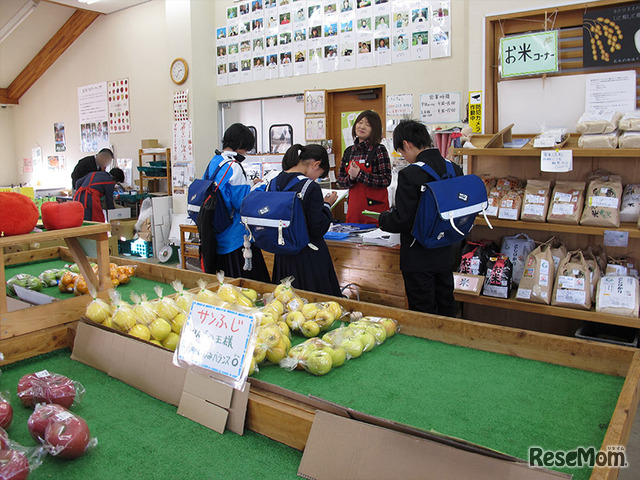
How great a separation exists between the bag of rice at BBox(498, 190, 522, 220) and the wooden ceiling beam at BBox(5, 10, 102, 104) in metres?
7.53

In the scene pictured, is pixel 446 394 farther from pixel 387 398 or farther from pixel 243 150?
pixel 243 150

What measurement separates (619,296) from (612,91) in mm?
1373

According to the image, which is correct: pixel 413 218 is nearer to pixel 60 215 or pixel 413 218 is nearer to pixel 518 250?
pixel 518 250

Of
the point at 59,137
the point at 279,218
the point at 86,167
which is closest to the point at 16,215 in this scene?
the point at 279,218

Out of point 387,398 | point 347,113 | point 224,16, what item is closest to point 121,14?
point 224,16

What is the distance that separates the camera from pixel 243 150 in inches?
132

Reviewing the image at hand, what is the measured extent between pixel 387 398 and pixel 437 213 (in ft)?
4.75

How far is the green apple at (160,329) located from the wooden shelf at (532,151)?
8.04 ft

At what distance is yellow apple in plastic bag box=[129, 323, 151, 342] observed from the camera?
157 cm

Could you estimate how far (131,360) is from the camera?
148cm

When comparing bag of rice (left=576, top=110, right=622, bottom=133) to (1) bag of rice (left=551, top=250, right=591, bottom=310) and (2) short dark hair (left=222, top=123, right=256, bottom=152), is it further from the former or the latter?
(2) short dark hair (left=222, top=123, right=256, bottom=152)

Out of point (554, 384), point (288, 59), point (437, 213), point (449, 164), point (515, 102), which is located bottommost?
point (554, 384)

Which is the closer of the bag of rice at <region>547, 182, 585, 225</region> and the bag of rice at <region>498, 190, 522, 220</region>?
the bag of rice at <region>547, 182, 585, 225</region>

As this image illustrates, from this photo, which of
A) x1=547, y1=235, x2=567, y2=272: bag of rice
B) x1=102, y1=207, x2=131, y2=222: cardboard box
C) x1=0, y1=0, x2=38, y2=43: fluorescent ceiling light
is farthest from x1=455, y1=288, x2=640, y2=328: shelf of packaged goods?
x1=0, y1=0, x2=38, y2=43: fluorescent ceiling light
